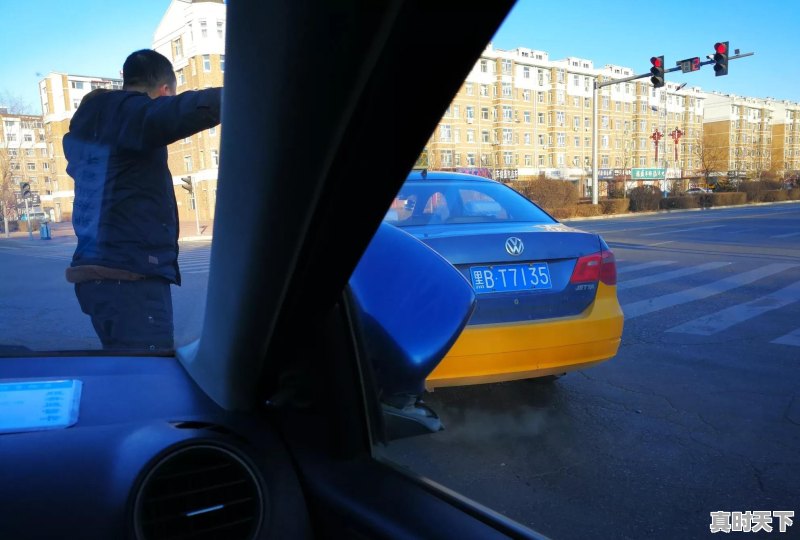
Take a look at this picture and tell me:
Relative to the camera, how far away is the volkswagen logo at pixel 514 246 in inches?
139

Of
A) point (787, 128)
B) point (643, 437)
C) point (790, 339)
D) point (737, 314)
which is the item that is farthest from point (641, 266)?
point (643, 437)

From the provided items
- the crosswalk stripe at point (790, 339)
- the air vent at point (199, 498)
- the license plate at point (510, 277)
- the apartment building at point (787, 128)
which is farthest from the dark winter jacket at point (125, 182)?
the crosswalk stripe at point (790, 339)

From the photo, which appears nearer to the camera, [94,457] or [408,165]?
[408,165]

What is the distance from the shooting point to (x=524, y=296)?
347cm

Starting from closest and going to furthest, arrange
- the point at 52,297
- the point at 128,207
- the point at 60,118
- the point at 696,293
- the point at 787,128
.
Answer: the point at 60,118, the point at 128,207, the point at 52,297, the point at 787,128, the point at 696,293

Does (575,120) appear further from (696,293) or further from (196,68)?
(196,68)

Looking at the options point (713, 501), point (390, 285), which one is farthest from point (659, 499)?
point (390, 285)

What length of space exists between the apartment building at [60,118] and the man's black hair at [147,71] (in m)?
0.06

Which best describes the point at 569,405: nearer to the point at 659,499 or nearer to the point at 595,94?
the point at 659,499

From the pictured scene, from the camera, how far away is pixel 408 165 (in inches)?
42.3

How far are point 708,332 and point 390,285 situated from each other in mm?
5502

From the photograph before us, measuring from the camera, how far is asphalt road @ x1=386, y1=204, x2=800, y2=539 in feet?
8.02

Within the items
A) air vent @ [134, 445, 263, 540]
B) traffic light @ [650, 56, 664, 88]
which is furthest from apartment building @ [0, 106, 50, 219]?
traffic light @ [650, 56, 664, 88]

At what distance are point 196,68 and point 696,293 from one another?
8.22 metres
